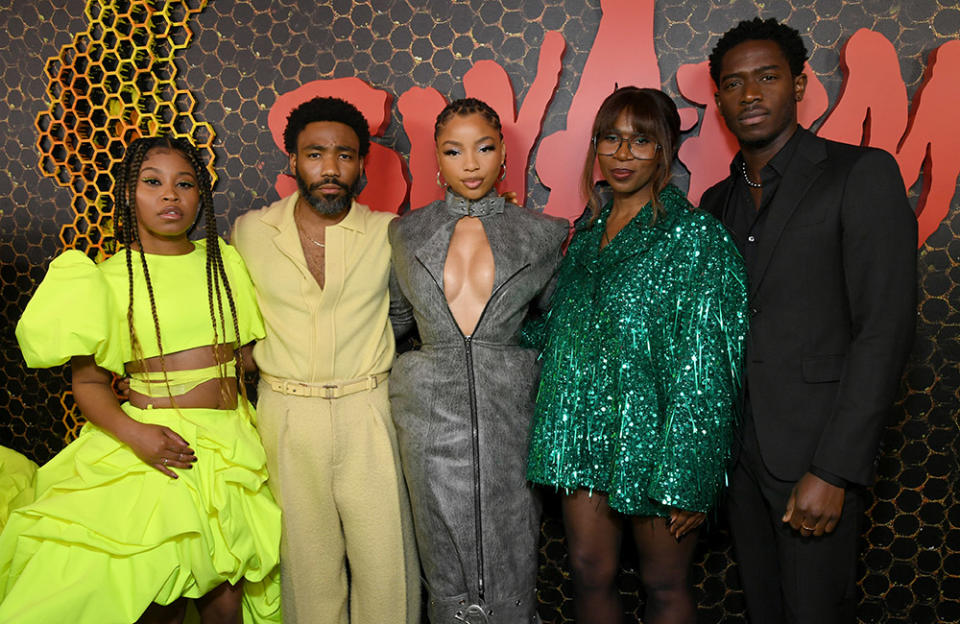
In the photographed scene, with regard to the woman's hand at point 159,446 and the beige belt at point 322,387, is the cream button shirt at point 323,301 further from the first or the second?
the woman's hand at point 159,446

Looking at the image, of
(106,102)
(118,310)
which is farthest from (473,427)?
(106,102)

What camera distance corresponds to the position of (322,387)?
2203mm

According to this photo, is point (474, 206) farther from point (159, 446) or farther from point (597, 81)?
point (159, 446)

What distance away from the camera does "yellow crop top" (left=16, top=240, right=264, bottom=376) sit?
1874mm

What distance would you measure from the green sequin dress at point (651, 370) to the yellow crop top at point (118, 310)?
1128mm

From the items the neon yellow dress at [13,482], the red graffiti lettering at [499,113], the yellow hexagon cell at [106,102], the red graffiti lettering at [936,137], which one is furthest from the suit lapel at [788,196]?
the neon yellow dress at [13,482]

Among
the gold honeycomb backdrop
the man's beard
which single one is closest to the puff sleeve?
the man's beard

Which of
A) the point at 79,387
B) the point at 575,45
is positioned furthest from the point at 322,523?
the point at 575,45

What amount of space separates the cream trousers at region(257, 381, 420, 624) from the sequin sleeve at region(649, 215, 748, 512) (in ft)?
3.07

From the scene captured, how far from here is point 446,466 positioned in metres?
2.10

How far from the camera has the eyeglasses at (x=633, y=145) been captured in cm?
199

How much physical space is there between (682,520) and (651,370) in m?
0.45

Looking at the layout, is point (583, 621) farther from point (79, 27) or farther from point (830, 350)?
point (79, 27)

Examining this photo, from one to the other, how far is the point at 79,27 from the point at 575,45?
2346mm
